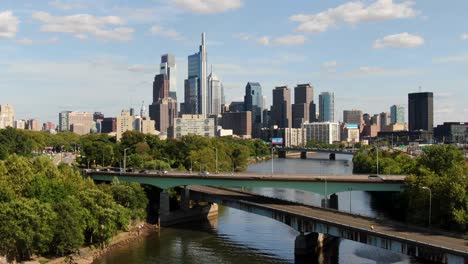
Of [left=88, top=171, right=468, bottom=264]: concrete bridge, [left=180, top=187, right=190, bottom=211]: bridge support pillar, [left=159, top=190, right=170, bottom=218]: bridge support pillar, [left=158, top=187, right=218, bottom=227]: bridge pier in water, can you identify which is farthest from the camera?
[left=180, top=187, right=190, bottom=211]: bridge support pillar

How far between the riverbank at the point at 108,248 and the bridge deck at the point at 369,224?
13.1 m

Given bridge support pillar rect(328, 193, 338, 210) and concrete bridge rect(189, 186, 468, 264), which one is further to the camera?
bridge support pillar rect(328, 193, 338, 210)

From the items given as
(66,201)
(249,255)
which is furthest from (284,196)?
(66,201)

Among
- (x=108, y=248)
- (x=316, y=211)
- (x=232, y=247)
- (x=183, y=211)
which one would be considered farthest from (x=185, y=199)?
(x=316, y=211)

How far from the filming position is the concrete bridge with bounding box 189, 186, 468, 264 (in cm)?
5272

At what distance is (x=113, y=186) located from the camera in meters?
85.8

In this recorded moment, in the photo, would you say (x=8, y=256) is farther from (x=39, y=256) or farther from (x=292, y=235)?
(x=292, y=235)

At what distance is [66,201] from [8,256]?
9.63 metres

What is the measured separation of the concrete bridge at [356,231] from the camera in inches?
2076

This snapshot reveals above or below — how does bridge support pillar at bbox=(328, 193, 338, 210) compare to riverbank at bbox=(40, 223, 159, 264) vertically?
above

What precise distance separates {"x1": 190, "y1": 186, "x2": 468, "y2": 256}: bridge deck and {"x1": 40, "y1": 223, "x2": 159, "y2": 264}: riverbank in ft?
43.1

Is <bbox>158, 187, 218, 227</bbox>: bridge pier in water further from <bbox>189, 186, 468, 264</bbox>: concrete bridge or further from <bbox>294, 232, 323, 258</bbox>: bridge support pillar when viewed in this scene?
<bbox>294, 232, 323, 258</bbox>: bridge support pillar

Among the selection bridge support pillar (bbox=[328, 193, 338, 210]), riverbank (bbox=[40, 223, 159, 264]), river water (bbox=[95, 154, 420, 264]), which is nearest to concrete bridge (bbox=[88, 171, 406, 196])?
bridge support pillar (bbox=[328, 193, 338, 210])

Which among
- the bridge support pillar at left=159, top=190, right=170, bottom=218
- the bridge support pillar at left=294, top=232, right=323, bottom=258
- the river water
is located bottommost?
the river water
